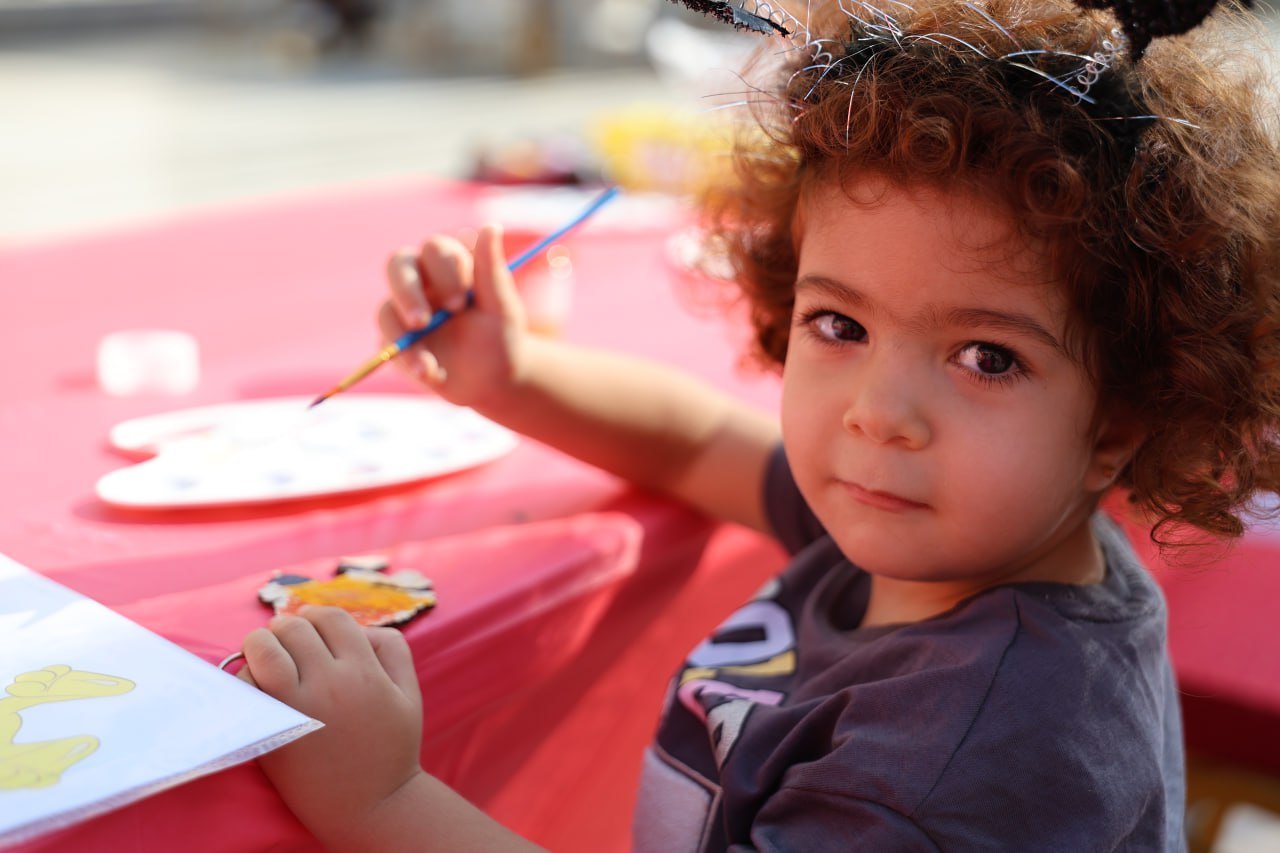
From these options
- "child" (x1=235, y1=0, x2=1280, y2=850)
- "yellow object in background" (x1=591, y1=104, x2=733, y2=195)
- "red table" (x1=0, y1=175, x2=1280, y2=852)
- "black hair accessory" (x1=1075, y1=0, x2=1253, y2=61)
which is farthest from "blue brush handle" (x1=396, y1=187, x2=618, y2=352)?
"yellow object in background" (x1=591, y1=104, x2=733, y2=195)

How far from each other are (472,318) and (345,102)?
7.69 m

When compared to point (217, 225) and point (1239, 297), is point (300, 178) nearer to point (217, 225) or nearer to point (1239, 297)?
point (217, 225)

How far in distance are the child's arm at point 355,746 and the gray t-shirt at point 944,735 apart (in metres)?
0.14

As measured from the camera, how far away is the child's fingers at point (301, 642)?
651mm

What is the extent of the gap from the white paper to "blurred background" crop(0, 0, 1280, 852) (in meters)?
0.51

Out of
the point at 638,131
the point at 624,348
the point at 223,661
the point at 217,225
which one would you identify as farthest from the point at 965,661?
the point at 638,131

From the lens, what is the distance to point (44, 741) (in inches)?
21.6

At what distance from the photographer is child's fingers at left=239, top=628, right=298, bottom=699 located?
63 cm

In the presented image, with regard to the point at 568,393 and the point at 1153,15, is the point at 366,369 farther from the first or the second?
the point at 1153,15

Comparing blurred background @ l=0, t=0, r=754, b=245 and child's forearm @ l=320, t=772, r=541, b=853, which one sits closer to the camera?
A: child's forearm @ l=320, t=772, r=541, b=853

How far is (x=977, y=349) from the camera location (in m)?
0.71

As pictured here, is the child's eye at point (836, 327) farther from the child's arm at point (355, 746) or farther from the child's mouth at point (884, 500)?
the child's arm at point (355, 746)

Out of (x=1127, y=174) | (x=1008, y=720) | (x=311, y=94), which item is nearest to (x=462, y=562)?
(x=1008, y=720)

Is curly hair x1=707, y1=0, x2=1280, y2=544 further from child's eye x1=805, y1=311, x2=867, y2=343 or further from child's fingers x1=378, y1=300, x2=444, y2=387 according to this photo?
child's fingers x1=378, y1=300, x2=444, y2=387
